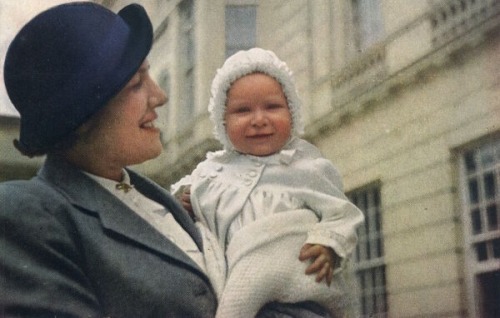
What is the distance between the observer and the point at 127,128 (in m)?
0.83

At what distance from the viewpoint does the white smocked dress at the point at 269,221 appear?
0.84 meters

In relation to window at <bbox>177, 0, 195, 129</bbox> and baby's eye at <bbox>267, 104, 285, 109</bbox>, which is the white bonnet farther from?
window at <bbox>177, 0, 195, 129</bbox>

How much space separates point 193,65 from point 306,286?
0.47m

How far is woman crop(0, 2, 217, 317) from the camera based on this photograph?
72cm

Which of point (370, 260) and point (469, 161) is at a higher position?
point (469, 161)

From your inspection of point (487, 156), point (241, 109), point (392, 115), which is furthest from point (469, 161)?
point (241, 109)

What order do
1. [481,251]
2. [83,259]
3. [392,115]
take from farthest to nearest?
[392,115] → [481,251] → [83,259]

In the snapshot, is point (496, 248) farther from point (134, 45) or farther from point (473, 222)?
point (134, 45)

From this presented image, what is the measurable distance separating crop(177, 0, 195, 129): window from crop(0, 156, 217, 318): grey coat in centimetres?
29

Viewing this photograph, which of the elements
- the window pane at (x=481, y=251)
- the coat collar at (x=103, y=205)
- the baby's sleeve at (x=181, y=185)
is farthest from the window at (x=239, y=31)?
the window pane at (x=481, y=251)

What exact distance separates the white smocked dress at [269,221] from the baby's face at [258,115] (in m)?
0.02

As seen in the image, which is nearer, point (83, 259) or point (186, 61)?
point (83, 259)

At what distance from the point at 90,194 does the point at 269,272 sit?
0.84 feet

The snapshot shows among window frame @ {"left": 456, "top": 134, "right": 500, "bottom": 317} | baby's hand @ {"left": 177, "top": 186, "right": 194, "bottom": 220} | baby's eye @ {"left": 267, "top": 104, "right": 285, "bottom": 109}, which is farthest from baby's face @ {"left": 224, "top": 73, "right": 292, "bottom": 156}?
window frame @ {"left": 456, "top": 134, "right": 500, "bottom": 317}
